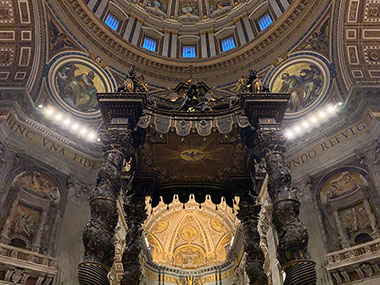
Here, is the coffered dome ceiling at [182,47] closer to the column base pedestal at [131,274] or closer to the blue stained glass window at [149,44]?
the blue stained glass window at [149,44]

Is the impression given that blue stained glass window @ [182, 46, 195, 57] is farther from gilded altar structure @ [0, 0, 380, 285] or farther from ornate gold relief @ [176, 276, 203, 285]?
ornate gold relief @ [176, 276, 203, 285]

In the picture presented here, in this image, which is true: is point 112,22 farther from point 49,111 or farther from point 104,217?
point 104,217

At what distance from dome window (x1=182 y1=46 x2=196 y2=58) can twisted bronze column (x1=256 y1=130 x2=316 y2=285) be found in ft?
38.9

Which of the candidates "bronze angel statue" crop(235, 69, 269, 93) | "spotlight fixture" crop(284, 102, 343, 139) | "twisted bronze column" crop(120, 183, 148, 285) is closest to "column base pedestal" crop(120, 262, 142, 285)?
"twisted bronze column" crop(120, 183, 148, 285)

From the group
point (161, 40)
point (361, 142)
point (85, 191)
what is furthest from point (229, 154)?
point (161, 40)

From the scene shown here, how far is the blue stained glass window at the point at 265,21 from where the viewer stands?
49.6ft

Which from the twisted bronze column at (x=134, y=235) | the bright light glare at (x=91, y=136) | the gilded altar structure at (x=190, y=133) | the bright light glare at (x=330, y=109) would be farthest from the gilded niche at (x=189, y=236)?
the twisted bronze column at (x=134, y=235)

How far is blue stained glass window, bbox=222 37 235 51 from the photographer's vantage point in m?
16.2

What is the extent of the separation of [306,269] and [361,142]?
23.4 feet

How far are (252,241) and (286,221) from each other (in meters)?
2.51

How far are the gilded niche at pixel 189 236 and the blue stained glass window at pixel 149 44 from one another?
10826 millimetres

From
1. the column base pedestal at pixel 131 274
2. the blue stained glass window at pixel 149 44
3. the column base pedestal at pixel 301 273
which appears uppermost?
the blue stained glass window at pixel 149 44

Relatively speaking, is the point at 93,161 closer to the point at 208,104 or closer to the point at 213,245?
the point at 208,104

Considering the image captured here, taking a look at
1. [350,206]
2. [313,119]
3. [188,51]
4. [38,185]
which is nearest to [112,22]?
[188,51]
